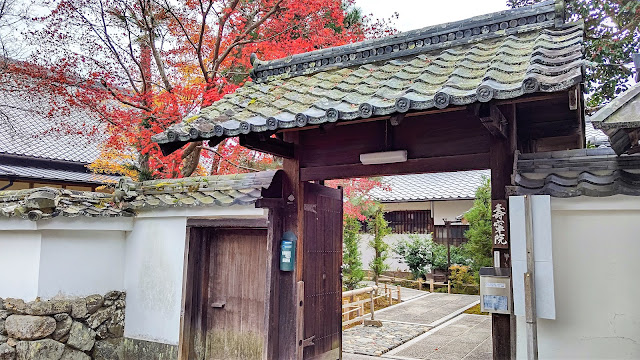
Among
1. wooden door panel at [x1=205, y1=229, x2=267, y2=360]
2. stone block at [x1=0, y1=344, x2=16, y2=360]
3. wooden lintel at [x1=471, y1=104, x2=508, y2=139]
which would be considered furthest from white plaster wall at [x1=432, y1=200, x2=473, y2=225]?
stone block at [x1=0, y1=344, x2=16, y2=360]

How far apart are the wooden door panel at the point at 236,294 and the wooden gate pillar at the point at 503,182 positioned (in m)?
3.43

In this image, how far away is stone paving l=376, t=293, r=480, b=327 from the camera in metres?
12.8

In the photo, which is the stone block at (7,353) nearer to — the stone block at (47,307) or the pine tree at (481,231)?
the stone block at (47,307)

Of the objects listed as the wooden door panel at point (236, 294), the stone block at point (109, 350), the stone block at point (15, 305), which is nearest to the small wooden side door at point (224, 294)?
the wooden door panel at point (236, 294)

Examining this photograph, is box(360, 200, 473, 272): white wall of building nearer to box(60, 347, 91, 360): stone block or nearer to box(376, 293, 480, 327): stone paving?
box(376, 293, 480, 327): stone paving

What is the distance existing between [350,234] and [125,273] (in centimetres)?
950

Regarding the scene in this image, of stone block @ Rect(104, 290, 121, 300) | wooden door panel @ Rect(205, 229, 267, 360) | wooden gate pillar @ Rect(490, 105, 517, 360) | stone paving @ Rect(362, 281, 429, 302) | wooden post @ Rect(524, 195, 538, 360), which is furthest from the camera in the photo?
stone paving @ Rect(362, 281, 429, 302)

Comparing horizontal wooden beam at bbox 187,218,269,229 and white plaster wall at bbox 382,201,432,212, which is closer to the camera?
horizontal wooden beam at bbox 187,218,269,229

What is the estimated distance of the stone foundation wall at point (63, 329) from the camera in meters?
6.56

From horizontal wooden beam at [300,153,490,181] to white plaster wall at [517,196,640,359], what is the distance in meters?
1.11

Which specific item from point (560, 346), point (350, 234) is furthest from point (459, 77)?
point (350, 234)

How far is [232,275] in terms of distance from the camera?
720 centimetres

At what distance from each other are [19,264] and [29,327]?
1.03 meters

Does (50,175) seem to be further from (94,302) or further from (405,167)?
(405,167)
